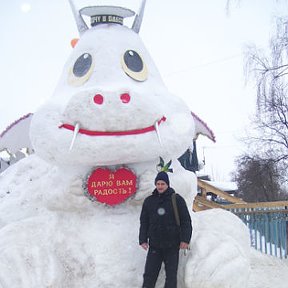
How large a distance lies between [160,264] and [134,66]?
1.78m

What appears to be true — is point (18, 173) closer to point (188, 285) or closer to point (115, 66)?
point (115, 66)

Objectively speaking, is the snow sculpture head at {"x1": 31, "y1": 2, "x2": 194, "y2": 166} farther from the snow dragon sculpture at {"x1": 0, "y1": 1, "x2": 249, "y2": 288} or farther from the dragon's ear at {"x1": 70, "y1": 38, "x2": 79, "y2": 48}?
the dragon's ear at {"x1": 70, "y1": 38, "x2": 79, "y2": 48}

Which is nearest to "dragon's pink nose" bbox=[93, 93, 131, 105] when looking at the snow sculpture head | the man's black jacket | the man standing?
the snow sculpture head

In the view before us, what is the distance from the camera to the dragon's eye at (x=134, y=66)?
4.08m

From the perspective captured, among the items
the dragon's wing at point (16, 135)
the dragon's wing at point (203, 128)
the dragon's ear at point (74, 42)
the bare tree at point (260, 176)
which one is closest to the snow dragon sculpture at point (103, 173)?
the dragon's ear at point (74, 42)

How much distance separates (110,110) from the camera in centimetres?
361

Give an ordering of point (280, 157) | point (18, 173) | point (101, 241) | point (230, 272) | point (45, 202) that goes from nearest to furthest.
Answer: point (230, 272), point (101, 241), point (45, 202), point (18, 173), point (280, 157)

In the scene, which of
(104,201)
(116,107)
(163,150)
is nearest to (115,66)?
(116,107)

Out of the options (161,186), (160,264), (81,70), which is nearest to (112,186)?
(161,186)

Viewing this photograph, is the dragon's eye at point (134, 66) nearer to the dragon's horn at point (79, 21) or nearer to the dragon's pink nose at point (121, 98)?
the dragon's pink nose at point (121, 98)

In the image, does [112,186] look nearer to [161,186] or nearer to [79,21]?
[161,186]

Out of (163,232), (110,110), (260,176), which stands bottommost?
(163,232)

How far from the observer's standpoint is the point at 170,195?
3.69 metres

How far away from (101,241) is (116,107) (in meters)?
1.16
